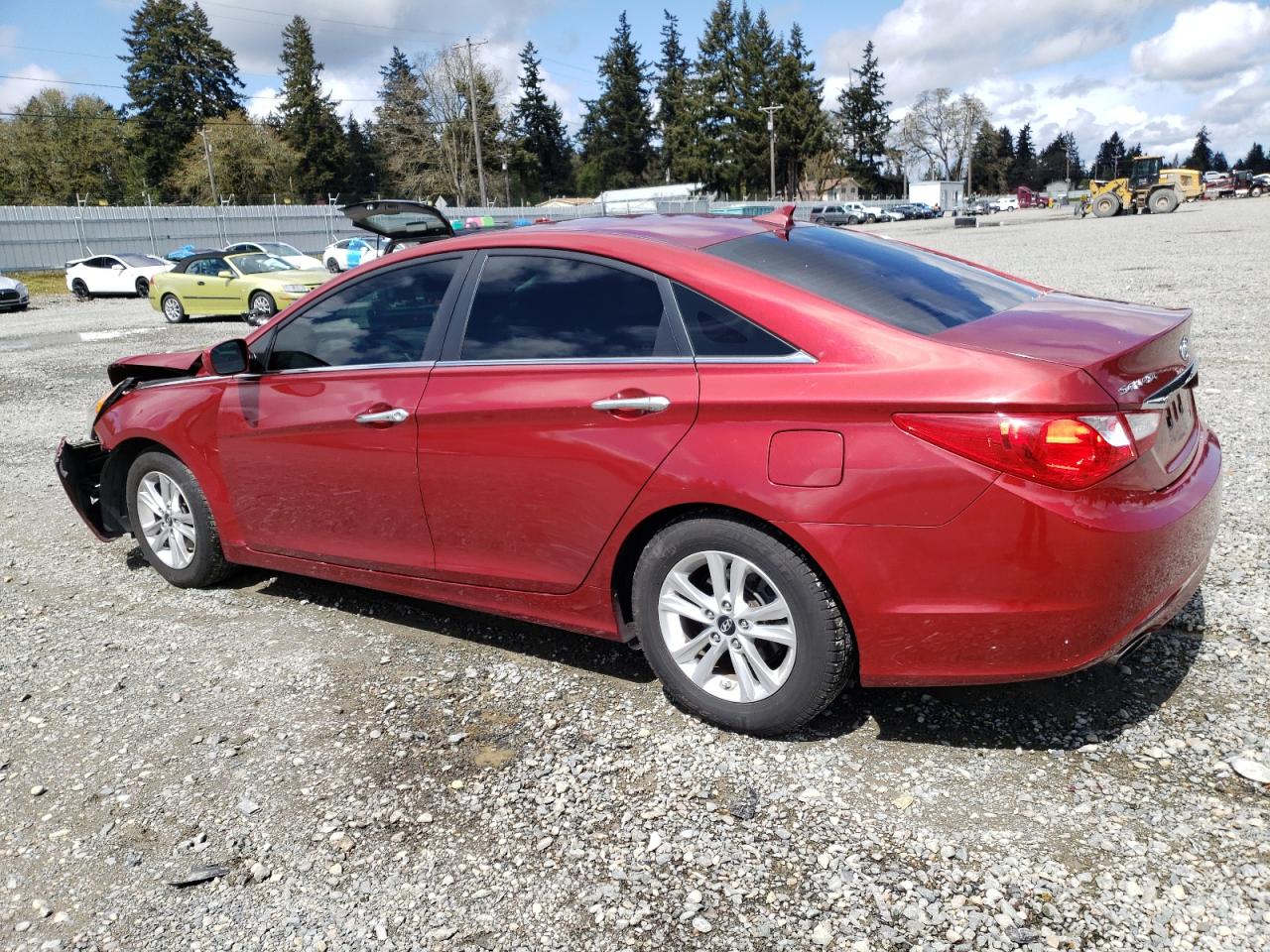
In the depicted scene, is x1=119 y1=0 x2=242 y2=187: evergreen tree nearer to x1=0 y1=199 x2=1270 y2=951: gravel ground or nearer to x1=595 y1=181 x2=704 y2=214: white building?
x1=595 y1=181 x2=704 y2=214: white building

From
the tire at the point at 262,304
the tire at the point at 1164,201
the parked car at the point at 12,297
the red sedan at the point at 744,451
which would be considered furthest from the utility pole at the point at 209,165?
the red sedan at the point at 744,451

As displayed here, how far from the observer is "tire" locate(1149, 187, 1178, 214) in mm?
44375

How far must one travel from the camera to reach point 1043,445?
2639mm

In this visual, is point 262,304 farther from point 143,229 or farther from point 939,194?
point 939,194

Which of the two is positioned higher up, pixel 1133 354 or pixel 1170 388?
pixel 1133 354

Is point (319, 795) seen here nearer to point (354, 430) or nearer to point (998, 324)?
point (354, 430)

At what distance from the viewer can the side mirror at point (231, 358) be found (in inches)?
168

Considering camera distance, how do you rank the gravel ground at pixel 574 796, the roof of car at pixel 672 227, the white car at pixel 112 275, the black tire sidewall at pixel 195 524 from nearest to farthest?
the gravel ground at pixel 574 796 → the roof of car at pixel 672 227 → the black tire sidewall at pixel 195 524 → the white car at pixel 112 275

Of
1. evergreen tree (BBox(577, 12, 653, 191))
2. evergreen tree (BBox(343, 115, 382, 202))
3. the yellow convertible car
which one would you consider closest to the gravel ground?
the yellow convertible car

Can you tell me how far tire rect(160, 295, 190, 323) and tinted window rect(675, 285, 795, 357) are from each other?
744 inches

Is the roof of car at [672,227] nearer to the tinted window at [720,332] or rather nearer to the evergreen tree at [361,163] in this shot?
the tinted window at [720,332]

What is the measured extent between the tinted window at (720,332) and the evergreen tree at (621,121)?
10469 centimetres

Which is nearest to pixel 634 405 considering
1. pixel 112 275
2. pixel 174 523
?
pixel 174 523

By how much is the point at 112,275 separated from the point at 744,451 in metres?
30.1
